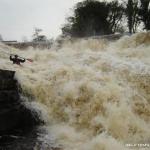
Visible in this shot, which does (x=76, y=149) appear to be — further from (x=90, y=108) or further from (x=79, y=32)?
(x=79, y=32)

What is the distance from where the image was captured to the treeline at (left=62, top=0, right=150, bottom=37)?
23.7 m

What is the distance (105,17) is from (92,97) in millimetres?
17304

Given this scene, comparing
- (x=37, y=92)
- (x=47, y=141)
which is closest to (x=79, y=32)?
(x=37, y=92)

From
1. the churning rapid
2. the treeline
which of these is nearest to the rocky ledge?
the churning rapid

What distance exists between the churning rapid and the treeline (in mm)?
12826

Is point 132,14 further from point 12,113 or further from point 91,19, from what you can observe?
point 12,113

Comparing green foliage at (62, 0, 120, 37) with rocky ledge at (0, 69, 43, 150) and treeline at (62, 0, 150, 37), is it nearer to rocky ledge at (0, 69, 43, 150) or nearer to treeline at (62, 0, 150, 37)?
treeline at (62, 0, 150, 37)

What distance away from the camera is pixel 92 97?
8.59 metres

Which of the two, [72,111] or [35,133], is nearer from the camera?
[35,133]

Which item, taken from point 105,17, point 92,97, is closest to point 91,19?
point 105,17

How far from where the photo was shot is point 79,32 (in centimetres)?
2552

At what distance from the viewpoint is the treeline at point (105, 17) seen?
2367 centimetres

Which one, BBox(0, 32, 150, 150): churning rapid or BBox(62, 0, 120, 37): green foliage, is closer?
BBox(0, 32, 150, 150): churning rapid

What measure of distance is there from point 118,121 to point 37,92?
93.9 inches
